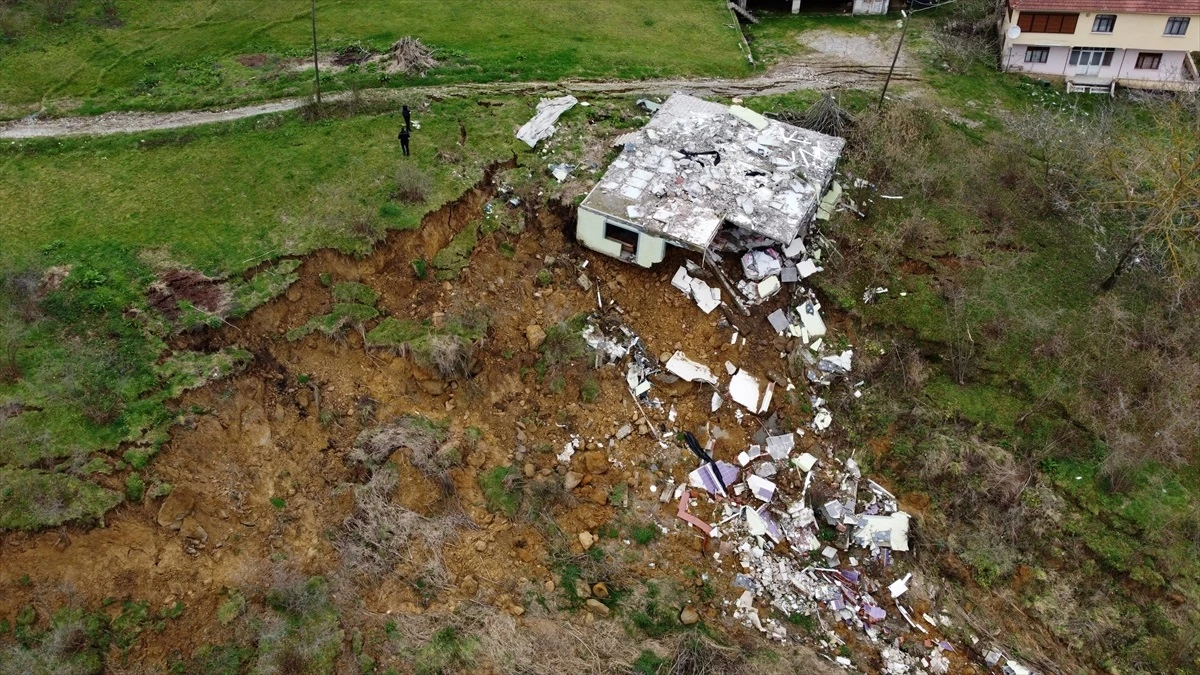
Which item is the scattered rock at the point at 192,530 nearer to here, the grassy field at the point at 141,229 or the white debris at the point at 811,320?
the grassy field at the point at 141,229

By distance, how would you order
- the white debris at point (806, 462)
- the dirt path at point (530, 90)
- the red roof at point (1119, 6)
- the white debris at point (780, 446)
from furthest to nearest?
the red roof at point (1119, 6) < the dirt path at point (530, 90) < the white debris at point (780, 446) < the white debris at point (806, 462)

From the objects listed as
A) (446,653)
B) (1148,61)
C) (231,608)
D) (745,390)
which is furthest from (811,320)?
(1148,61)

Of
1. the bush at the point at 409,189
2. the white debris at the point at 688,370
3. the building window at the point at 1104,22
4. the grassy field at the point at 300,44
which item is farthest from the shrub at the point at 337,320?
the building window at the point at 1104,22

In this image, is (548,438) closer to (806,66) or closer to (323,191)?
(323,191)

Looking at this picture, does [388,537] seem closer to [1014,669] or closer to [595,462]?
[595,462]

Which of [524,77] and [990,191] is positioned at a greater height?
[524,77]

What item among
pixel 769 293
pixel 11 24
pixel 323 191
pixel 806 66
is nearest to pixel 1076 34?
→ pixel 806 66

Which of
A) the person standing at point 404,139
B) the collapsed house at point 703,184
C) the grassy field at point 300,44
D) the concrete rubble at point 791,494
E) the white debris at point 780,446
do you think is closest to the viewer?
the concrete rubble at point 791,494

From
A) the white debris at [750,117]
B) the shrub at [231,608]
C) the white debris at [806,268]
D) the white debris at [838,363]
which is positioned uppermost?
the white debris at [750,117]
